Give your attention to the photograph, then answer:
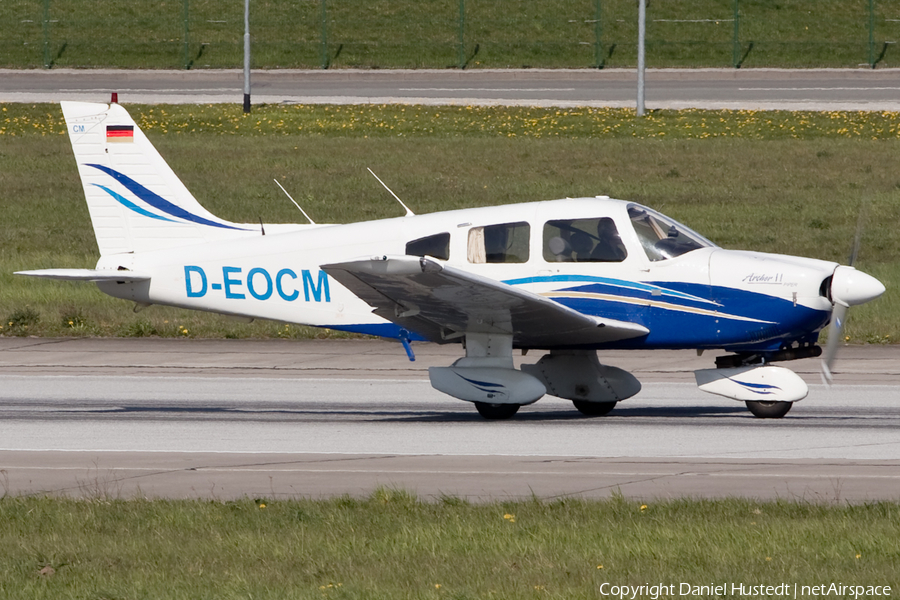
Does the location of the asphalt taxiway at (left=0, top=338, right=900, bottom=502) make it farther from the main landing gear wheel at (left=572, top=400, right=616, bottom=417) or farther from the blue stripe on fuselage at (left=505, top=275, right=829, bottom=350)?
the blue stripe on fuselage at (left=505, top=275, right=829, bottom=350)

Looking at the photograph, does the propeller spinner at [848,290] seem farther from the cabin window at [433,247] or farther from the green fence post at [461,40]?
the green fence post at [461,40]

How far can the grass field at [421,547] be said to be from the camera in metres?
7.82

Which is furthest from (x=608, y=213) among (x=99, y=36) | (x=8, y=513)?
(x=99, y=36)

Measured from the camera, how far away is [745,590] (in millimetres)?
7508

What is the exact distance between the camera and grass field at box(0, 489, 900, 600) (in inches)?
308

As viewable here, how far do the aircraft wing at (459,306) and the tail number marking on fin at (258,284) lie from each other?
802 mm

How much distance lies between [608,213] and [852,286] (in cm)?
259

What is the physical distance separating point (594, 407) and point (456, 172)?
67.6ft

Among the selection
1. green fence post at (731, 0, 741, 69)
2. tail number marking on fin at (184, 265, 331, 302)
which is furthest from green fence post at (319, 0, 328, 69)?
tail number marking on fin at (184, 265, 331, 302)

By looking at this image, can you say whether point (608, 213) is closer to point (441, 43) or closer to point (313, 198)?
point (313, 198)

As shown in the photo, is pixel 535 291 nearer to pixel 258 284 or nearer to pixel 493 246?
pixel 493 246

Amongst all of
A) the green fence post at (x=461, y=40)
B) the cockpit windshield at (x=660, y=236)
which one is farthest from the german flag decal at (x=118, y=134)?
the green fence post at (x=461, y=40)

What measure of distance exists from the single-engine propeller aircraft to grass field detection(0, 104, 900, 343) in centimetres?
733

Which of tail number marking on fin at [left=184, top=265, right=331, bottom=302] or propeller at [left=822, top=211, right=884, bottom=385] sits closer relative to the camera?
propeller at [left=822, top=211, right=884, bottom=385]
